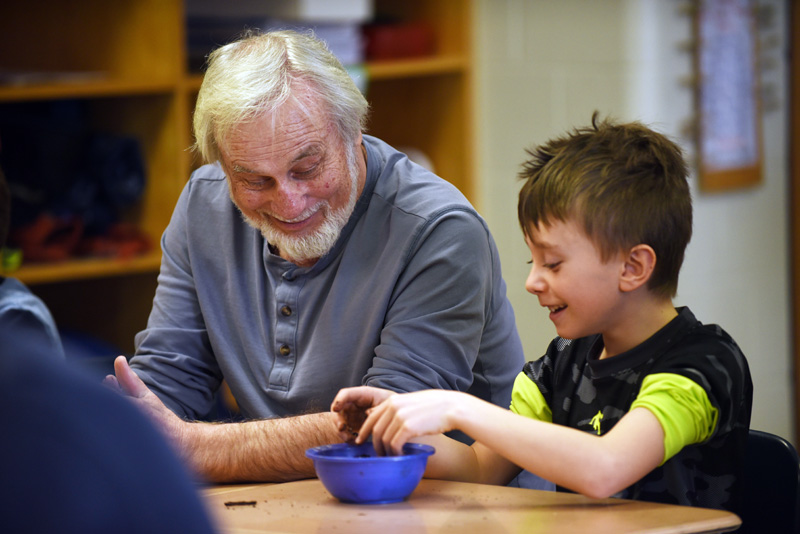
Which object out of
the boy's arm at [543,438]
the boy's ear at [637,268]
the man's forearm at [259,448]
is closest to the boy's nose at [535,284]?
the boy's ear at [637,268]

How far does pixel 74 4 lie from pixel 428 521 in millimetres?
2068

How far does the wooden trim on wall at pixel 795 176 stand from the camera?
343cm

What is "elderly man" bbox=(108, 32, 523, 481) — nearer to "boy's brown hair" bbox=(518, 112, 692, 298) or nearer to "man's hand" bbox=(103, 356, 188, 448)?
"man's hand" bbox=(103, 356, 188, 448)

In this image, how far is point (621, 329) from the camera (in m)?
1.29

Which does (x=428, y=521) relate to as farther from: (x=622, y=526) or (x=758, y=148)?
(x=758, y=148)

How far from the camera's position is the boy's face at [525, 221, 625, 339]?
4.15 feet

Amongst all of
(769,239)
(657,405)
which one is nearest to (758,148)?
(769,239)

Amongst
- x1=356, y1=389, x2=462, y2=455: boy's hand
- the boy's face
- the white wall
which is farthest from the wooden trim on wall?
x1=356, y1=389, x2=462, y2=455: boy's hand

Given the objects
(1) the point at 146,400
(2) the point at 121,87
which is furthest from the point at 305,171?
(2) the point at 121,87

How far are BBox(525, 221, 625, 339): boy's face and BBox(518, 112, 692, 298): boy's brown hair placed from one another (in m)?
0.01

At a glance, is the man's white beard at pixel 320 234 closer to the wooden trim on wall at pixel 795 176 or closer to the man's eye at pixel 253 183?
the man's eye at pixel 253 183

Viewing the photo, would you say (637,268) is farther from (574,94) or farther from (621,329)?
(574,94)

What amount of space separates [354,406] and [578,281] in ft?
1.08

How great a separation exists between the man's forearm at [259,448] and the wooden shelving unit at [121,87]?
1198 mm
